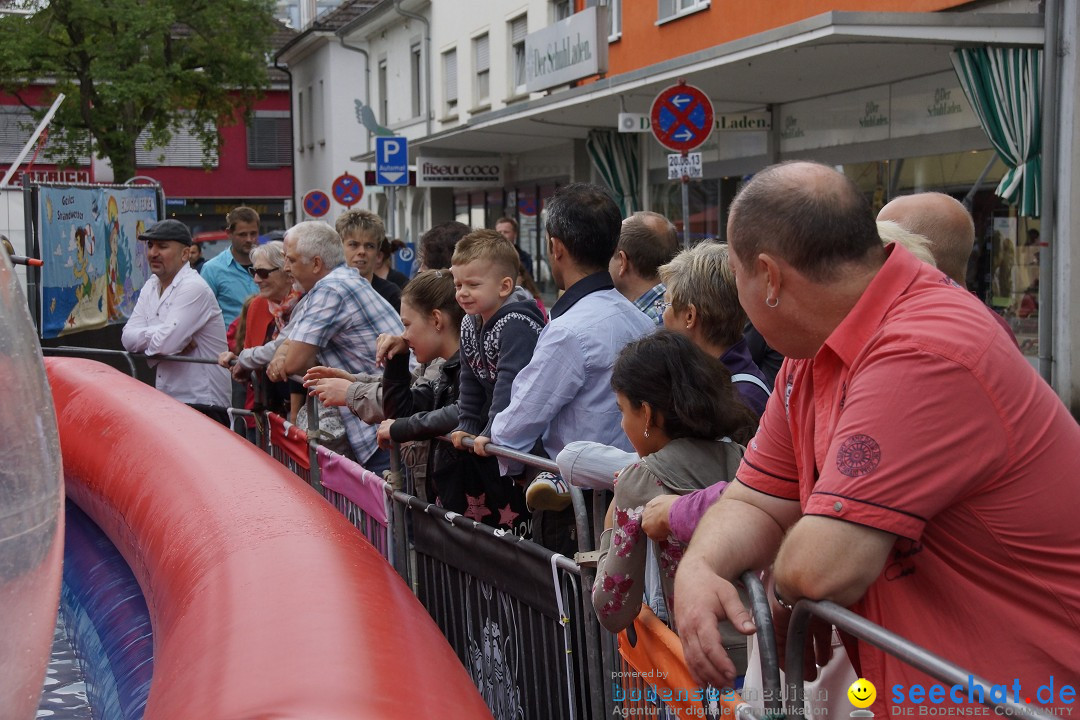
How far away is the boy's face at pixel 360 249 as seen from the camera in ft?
25.6

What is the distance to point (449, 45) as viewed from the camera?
3152 centimetres

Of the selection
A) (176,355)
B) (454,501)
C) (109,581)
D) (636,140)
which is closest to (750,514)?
(454,501)

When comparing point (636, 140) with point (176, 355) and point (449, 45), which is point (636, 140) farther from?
point (176, 355)

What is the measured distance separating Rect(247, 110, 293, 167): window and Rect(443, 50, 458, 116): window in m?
21.8

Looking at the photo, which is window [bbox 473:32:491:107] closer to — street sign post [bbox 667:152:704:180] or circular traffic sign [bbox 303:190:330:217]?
circular traffic sign [bbox 303:190:330:217]

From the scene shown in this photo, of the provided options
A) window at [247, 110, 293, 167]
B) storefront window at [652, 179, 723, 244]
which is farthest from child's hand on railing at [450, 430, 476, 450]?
window at [247, 110, 293, 167]

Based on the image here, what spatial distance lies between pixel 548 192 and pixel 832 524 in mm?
24636

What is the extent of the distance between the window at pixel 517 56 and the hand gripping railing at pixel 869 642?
25.9 metres

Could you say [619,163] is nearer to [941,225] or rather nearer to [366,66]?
[941,225]

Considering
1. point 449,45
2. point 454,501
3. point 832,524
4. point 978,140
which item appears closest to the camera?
point 832,524

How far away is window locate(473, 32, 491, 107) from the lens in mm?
29547

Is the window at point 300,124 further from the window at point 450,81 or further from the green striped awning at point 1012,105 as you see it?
the green striped awning at point 1012,105

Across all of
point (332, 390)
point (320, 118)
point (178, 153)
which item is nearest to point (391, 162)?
point (332, 390)

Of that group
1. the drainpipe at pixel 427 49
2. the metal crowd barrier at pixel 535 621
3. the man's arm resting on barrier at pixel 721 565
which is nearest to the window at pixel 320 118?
the drainpipe at pixel 427 49
